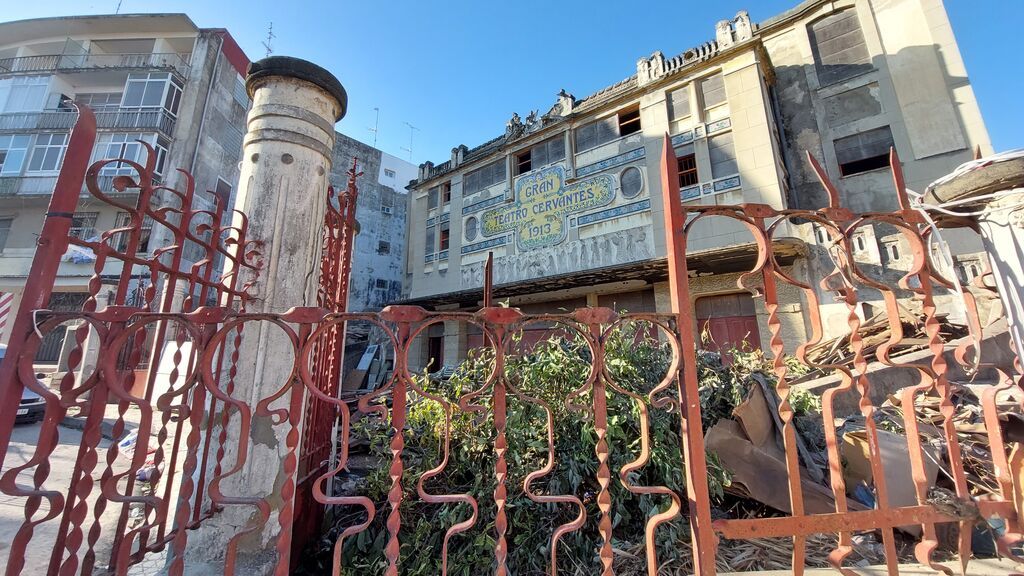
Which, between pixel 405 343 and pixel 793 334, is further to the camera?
pixel 793 334

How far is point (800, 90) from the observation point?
11242 mm

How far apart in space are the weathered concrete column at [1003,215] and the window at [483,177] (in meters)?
14.0

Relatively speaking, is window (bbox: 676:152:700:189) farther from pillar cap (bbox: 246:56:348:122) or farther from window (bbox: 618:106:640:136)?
pillar cap (bbox: 246:56:348:122)

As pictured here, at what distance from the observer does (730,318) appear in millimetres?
10164

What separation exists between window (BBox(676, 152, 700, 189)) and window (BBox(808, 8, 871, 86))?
13.0ft

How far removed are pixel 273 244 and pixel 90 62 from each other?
27.1 metres

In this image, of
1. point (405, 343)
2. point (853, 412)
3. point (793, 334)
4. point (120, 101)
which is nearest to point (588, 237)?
point (793, 334)

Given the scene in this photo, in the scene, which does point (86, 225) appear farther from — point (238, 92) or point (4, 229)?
point (238, 92)

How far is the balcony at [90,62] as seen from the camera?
18.1 meters

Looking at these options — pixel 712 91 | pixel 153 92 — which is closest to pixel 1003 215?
pixel 712 91

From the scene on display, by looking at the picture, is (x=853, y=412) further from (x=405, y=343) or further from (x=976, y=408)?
(x=405, y=343)

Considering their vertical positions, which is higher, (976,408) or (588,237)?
(588,237)

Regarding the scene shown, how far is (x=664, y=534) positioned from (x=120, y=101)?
2649 centimetres

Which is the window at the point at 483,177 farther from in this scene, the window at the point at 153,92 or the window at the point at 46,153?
the window at the point at 46,153
